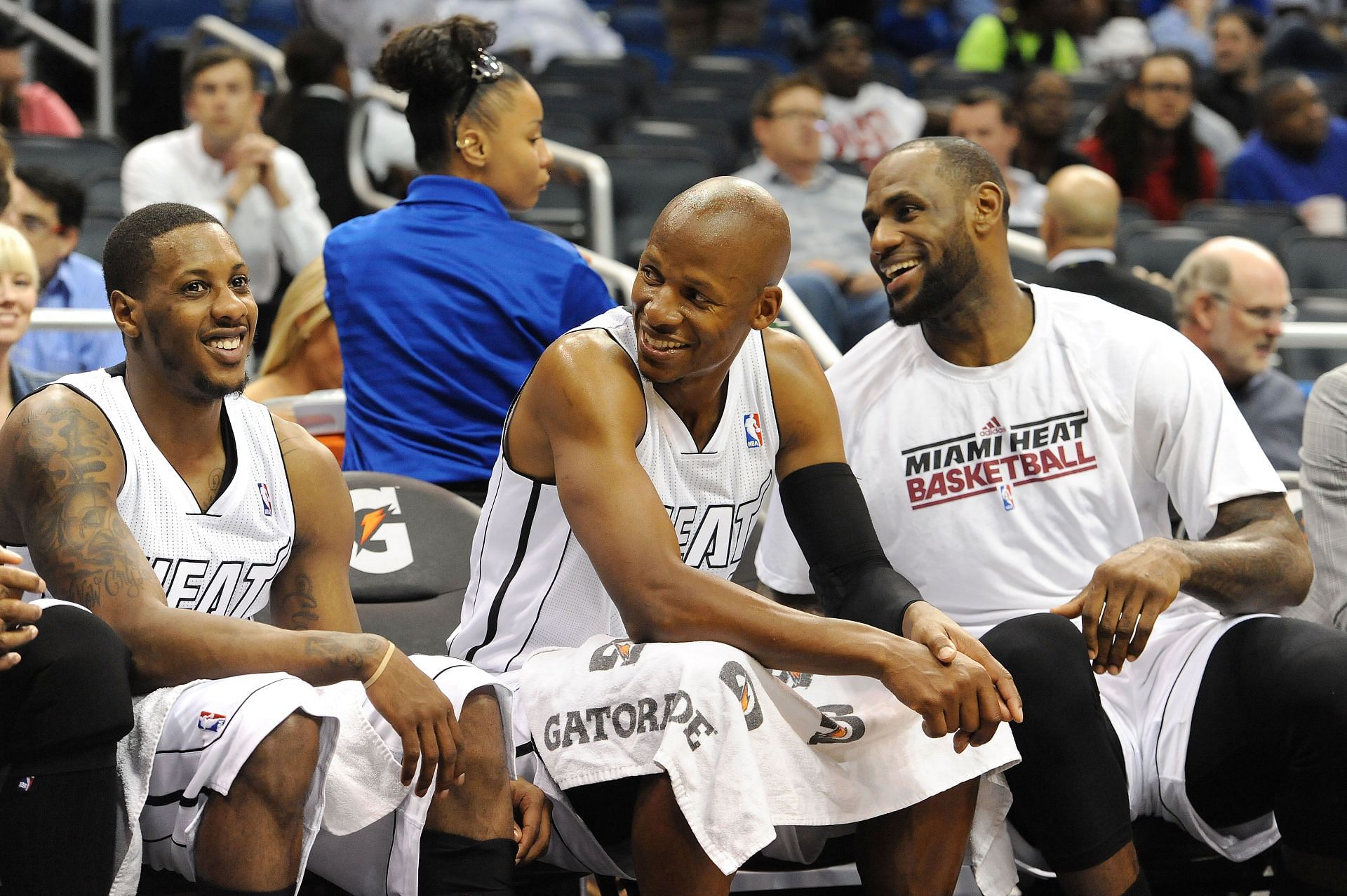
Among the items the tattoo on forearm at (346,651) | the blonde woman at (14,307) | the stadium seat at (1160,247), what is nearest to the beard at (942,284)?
the tattoo on forearm at (346,651)

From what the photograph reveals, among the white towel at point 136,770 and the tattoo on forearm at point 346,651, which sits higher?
the tattoo on forearm at point 346,651

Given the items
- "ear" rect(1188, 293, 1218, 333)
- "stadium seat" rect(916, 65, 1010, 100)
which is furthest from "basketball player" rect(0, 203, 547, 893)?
"stadium seat" rect(916, 65, 1010, 100)

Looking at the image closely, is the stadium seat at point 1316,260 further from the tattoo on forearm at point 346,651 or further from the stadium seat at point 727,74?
the tattoo on forearm at point 346,651

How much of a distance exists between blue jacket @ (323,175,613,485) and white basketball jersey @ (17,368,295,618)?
33.0 inches

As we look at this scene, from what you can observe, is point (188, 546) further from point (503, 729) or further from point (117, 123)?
point (117, 123)

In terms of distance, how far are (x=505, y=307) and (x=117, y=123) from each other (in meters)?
5.25

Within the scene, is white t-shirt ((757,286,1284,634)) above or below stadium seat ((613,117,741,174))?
above

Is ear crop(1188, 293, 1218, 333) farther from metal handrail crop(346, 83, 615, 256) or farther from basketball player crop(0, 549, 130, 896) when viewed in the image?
basketball player crop(0, 549, 130, 896)

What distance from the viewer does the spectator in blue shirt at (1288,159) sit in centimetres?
765

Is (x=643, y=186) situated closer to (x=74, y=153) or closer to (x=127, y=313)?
(x=74, y=153)

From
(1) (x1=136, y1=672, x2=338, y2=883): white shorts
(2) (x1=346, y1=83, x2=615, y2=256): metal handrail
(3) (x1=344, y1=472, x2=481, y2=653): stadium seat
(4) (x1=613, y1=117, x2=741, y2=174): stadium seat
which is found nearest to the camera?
(1) (x1=136, y1=672, x2=338, y2=883): white shorts

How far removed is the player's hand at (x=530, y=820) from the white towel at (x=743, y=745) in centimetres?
5

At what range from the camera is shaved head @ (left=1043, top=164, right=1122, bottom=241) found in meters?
4.98

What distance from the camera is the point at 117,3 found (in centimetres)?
823
